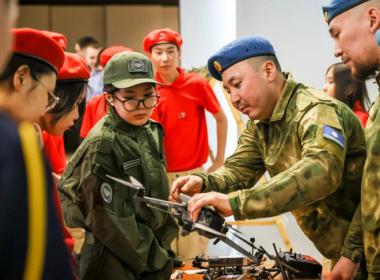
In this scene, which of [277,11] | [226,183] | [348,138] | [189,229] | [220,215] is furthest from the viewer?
[277,11]

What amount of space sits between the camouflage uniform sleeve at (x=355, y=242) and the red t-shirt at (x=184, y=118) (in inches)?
89.7

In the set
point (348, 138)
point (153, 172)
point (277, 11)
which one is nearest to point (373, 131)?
point (348, 138)

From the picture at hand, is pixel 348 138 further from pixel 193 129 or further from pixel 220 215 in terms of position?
pixel 193 129

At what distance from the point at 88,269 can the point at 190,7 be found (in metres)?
3.56

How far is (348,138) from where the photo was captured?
6.96 ft

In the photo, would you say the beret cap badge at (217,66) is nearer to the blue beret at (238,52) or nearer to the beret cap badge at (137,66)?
the blue beret at (238,52)

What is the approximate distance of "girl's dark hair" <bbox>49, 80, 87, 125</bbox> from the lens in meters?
2.19

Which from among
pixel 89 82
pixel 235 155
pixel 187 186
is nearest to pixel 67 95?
pixel 187 186

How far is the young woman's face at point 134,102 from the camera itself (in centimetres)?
248

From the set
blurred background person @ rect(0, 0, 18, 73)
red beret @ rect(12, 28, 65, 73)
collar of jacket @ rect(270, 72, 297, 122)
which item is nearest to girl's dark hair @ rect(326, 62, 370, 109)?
collar of jacket @ rect(270, 72, 297, 122)

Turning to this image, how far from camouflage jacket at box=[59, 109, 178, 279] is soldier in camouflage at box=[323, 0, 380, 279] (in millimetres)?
678

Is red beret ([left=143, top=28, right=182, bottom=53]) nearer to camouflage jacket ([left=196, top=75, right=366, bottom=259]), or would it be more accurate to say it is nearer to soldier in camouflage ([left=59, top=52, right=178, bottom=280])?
soldier in camouflage ([left=59, top=52, right=178, bottom=280])

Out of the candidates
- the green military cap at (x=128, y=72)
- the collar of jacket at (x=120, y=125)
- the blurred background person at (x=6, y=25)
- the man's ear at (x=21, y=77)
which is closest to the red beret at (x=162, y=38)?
the green military cap at (x=128, y=72)

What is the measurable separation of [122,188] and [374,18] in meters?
0.99
